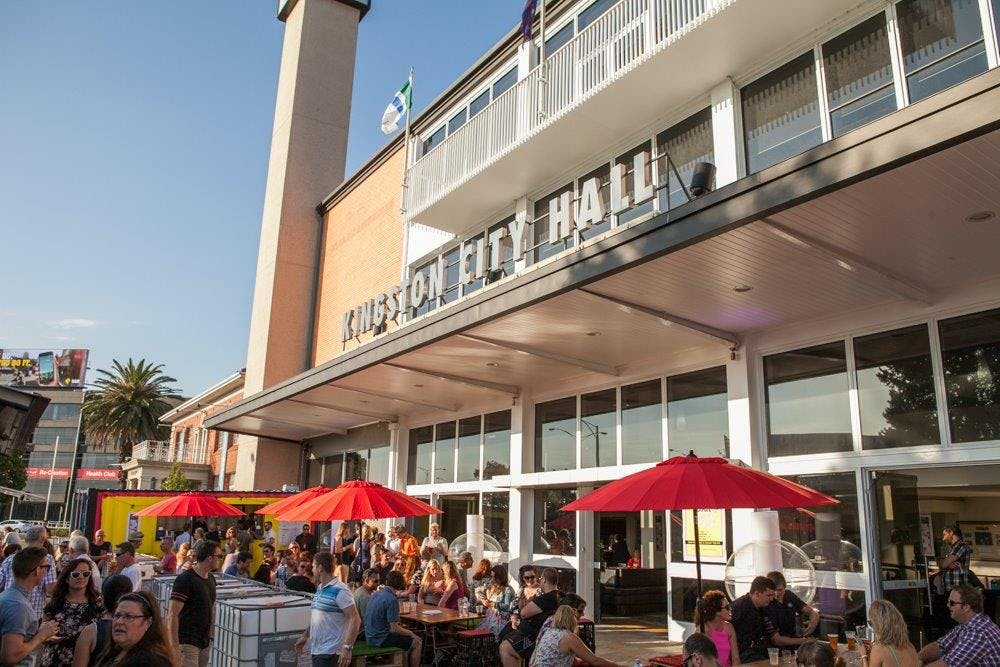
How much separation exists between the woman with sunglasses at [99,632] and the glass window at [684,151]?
8848 millimetres

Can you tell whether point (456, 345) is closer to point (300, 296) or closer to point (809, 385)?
point (809, 385)

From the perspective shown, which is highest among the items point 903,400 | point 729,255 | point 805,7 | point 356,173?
point 356,173

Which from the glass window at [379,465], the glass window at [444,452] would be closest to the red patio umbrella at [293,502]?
the glass window at [444,452]

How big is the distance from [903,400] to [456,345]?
6151 millimetres

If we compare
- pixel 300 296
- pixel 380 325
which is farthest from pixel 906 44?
pixel 300 296

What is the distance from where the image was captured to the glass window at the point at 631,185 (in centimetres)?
1199

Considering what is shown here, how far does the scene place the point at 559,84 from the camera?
13469 mm

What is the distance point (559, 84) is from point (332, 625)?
32.6 feet

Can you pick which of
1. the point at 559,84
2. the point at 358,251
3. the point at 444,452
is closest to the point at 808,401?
the point at 559,84

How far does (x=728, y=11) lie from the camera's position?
10.3 meters

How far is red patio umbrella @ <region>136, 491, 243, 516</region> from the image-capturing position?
15.7m

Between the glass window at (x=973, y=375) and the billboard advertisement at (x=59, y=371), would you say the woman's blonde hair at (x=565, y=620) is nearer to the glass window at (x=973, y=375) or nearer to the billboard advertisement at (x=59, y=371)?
the glass window at (x=973, y=375)

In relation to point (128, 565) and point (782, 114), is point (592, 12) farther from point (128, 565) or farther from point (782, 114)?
point (128, 565)

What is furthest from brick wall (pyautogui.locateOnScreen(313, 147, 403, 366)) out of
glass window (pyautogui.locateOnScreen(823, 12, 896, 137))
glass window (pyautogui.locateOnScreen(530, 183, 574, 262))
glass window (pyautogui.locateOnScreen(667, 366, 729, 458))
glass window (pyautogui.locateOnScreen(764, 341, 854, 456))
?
glass window (pyautogui.locateOnScreen(823, 12, 896, 137))
